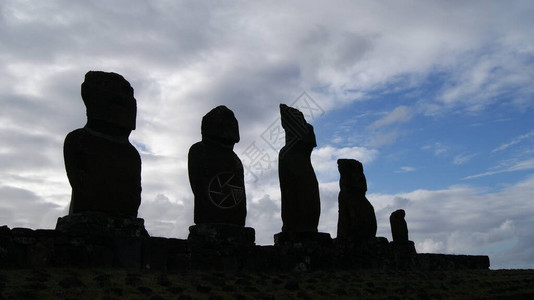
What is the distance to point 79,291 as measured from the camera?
602 centimetres

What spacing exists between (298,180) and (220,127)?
2.61 m

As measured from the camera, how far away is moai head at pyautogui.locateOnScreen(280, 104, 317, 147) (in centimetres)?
1348

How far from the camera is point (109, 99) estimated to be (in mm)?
9680

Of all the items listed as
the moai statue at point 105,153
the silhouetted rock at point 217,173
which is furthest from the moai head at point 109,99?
the silhouetted rock at point 217,173

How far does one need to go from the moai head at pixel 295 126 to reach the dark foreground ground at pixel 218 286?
3729 millimetres

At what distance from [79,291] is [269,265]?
5115 mm

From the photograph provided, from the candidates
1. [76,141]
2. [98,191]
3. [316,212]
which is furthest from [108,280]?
[316,212]

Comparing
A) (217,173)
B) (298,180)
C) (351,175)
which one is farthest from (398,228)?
(217,173)

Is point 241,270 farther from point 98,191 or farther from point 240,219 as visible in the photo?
point 98,191

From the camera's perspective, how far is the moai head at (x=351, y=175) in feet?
48.8

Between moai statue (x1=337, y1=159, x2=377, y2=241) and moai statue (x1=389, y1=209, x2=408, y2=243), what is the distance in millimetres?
2415

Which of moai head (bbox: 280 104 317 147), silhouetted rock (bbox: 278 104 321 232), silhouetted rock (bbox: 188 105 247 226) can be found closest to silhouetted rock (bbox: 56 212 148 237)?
silhouetted rock (bbox: 188 105 247 226)

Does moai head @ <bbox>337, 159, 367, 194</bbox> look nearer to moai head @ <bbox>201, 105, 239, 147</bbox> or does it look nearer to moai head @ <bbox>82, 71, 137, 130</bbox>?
moai head @ <bbox>201, 105, 239, 147</bbox>

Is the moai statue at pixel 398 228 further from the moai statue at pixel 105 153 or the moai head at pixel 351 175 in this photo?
the moai statue at pixel 105 153
